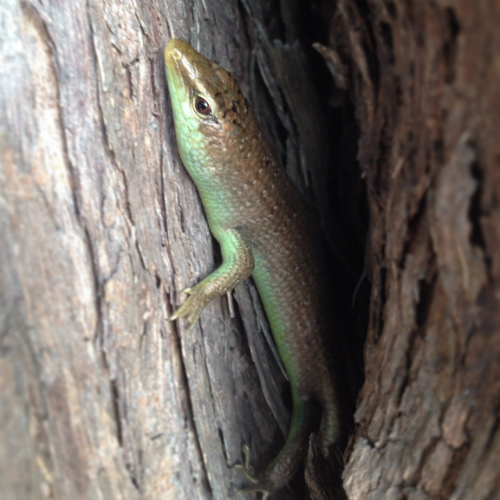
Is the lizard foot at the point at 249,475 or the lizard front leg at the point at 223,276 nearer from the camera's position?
the lizard front leg at the point at 223,276

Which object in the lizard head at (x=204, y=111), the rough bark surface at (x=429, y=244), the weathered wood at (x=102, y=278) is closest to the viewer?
the rough bark surface at (x=429, y=244)

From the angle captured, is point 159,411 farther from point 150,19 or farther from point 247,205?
point 150,19

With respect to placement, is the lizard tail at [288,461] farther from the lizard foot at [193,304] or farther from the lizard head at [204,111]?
the lizard head at [204,111]

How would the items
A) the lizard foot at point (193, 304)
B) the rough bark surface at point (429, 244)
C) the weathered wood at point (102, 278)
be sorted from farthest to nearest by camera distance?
the lizard foot at point (193, 304) < the weathered wood at point (102, 278) < the rough bark surface at point (429, 244)

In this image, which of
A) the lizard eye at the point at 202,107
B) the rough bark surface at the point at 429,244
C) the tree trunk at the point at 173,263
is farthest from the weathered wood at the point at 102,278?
the rough bark surface at the point at 429,244

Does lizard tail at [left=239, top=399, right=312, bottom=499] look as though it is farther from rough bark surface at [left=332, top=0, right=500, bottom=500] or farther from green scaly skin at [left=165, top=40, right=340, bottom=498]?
rough bark surface at [left=332, top=0, right=500, bottom=500]

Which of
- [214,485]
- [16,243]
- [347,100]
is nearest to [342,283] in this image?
[347,100]

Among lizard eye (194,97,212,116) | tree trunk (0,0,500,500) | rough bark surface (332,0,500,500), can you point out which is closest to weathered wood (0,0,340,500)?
tree trunk (0,0,500,500)
